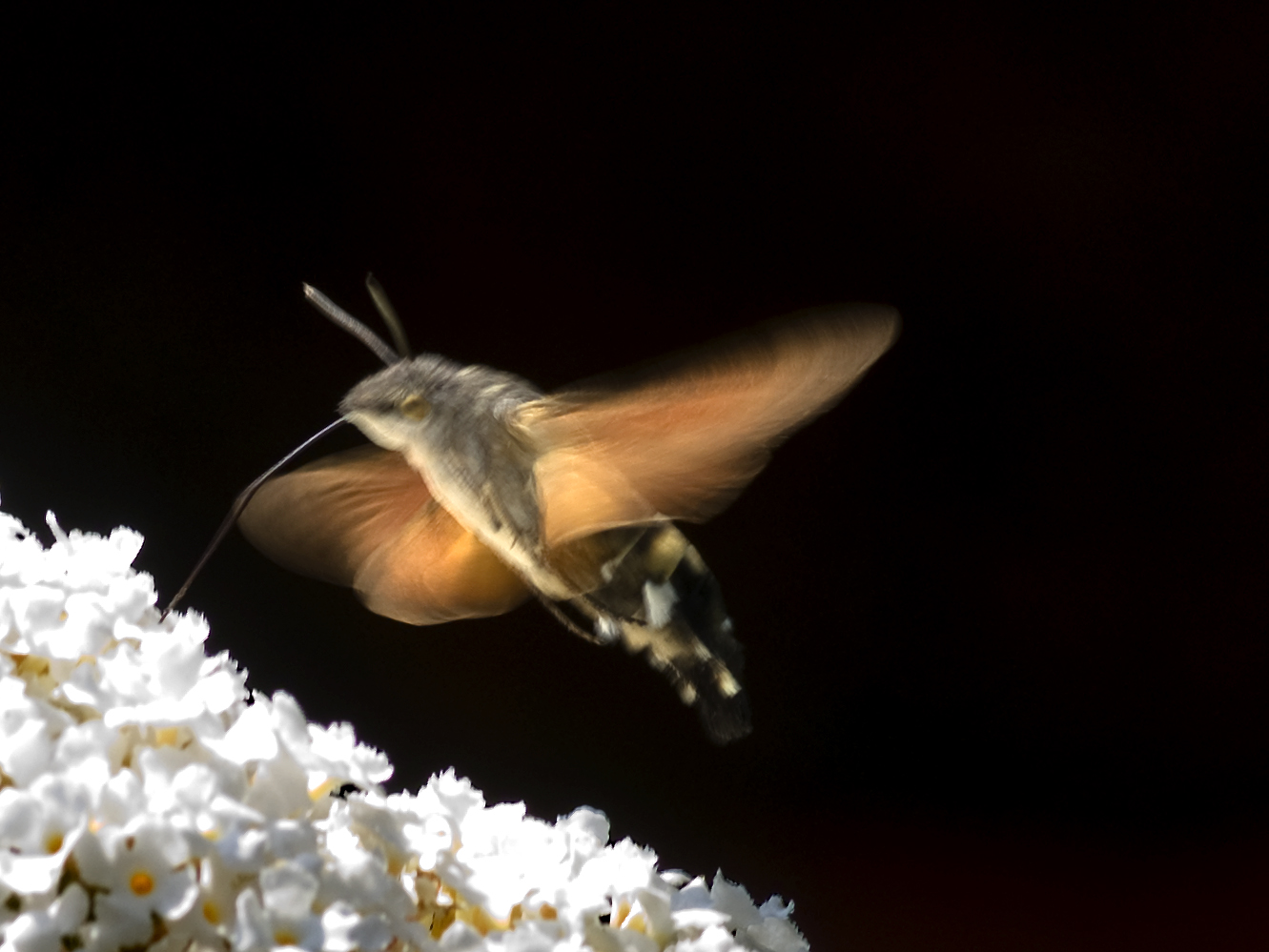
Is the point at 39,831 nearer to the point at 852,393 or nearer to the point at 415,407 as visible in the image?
the point at 415,407

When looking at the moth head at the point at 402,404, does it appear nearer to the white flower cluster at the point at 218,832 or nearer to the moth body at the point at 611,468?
the moth body at the point at 611,468

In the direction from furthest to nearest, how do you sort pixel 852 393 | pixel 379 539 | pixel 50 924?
pixel 852 393, pixel 379 539, pixel 50 924

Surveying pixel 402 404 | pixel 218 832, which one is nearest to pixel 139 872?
pixel 218 832

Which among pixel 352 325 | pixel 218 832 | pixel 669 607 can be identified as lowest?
pixel 669 607

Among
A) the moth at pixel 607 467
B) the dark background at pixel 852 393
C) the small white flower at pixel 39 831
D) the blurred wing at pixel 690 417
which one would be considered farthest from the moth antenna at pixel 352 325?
the dark background at pixel 852 393

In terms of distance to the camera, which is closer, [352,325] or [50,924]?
[50,924]

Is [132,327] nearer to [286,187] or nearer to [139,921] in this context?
[286,187]

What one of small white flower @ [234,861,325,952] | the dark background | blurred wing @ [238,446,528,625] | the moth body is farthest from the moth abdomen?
the dark background

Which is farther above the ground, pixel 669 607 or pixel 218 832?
pixel 218 832
